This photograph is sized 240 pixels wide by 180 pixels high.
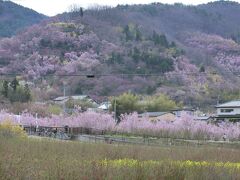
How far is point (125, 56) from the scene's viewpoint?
9781cm

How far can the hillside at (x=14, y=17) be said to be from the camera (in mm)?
156750

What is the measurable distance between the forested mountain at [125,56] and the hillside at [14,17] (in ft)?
84.5

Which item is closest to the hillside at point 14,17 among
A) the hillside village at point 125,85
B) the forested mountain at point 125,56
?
the hillside village at point 125,85

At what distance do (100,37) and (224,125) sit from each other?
6523 cm

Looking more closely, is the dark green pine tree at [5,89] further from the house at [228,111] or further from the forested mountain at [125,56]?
the house at [228,111]

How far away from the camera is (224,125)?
51562 mm

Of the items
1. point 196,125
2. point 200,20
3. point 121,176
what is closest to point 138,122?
point 196,125

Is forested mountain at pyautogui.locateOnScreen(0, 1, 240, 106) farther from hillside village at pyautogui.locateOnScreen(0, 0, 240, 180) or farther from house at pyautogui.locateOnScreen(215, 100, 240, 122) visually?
house at pyautogui.locateOnScreen(215, 100, 240, 122)

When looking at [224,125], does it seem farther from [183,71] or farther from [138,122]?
[183,71]

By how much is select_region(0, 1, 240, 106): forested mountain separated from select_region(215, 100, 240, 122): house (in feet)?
43.4

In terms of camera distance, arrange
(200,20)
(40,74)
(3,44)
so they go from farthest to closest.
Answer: (200,20) < (3,44) < (40,74)

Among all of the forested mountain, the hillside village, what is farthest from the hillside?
the forested mountain

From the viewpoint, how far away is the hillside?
157m

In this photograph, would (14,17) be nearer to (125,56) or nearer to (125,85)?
(125,56)
